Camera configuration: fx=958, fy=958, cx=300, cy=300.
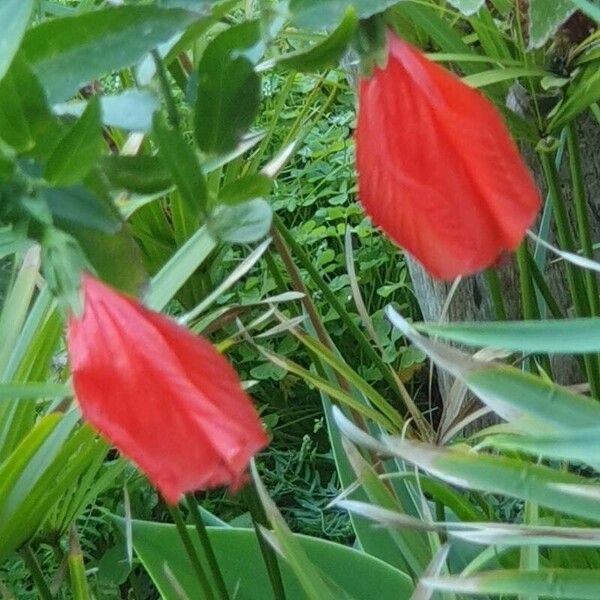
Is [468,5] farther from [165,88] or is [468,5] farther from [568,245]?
[568,245]

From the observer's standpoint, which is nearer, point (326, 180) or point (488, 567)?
point (488, 567)

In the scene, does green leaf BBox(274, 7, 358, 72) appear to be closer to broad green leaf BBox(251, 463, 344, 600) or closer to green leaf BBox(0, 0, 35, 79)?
green leaf BBox(0, 0, 35, 79)

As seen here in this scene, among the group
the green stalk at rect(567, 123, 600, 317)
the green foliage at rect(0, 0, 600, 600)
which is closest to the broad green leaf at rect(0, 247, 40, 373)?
the green foliage at rect(0, 0, 600, 600)

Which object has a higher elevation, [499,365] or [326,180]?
[499,365]

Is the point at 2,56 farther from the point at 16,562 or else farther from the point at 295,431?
the point at 295,431

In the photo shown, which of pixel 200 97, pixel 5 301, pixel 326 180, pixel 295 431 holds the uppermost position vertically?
pixel 200 97

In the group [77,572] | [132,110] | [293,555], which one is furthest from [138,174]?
[77,572]

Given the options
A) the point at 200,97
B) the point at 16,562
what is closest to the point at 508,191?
the point at 200,97
